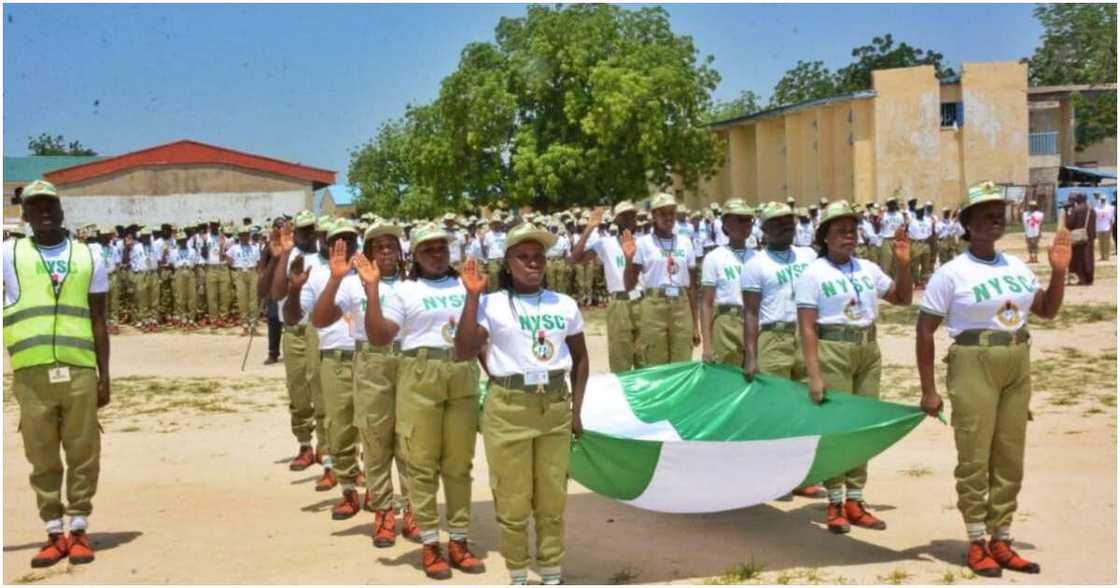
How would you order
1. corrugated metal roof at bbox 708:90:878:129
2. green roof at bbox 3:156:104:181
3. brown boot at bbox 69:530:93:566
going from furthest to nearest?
green roof at bbox 3:156:104:181
corrugated metal roof at bbox 708:90:878:129
brown boot at bbox 69:530:93:566

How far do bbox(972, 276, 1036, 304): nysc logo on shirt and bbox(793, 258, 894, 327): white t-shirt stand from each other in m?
1.09

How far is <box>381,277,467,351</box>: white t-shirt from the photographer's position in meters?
7.32

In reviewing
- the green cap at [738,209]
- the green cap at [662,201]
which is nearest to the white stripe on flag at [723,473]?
the green cap at [738,209]

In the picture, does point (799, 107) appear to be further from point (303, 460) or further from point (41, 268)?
point (41, 268)

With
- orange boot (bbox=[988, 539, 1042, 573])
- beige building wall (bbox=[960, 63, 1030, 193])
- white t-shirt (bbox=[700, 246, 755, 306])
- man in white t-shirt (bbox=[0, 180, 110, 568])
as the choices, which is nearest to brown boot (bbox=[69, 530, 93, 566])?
man in white t-shirt (bbox=[0, 180, 110, 568])

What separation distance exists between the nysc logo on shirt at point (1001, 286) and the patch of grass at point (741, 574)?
1.97 metres

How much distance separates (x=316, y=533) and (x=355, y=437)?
81 cm

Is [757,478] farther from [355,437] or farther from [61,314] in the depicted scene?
[61,314]

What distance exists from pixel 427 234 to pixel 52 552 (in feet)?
10.5

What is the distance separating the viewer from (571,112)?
40.6m

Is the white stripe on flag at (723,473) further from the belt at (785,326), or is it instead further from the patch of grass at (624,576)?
the belt at (785,326)

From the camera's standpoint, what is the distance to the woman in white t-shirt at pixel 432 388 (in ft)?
24.0

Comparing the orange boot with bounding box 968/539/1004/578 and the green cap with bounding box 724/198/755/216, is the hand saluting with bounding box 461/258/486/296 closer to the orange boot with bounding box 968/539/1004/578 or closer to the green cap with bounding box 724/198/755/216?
the orange boot with bounding box 968/539/1004/578

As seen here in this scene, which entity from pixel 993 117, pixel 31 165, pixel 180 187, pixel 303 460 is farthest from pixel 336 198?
pixel 303 460
